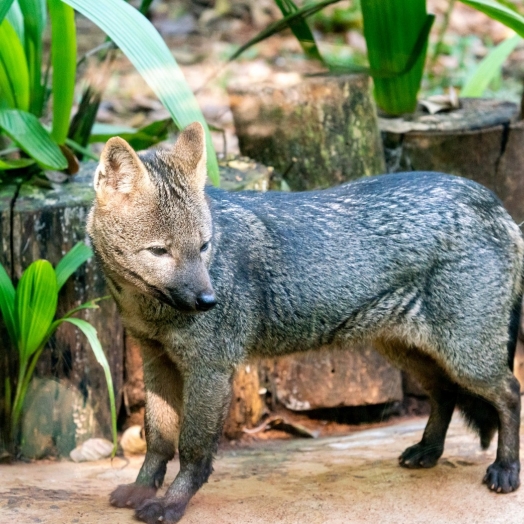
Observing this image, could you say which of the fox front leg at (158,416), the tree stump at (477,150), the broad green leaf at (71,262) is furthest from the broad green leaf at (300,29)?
the fox front leg at (158,416)

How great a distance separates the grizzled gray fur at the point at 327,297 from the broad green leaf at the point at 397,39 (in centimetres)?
155

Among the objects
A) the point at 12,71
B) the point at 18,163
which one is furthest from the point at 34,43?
the point at 18,163

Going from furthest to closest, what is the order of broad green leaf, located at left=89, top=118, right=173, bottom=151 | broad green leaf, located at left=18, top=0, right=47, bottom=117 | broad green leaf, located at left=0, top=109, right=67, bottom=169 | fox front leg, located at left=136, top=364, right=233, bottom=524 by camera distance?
1. broad green leaf, located at left=89, top=118, right=173, bottom=151
2. broad green leaf, located at left=18, top=0, right=47, bottom=117
3. broad green leaf, located at left=0, top=109, right=67, bottom=169
4. fox front leg, located at left=136, top=364, right=233, bottom=524

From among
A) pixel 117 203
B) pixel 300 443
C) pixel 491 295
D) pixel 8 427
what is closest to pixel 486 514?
pixel 491 295

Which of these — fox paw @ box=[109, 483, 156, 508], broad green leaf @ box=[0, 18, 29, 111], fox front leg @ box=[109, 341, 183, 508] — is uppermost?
broad green leaf @ box=[0, 18, 29, 111]

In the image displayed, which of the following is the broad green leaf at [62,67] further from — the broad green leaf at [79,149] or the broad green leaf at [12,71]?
the broad green leaf at [79,149]

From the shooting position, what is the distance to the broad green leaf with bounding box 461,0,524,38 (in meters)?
5.16

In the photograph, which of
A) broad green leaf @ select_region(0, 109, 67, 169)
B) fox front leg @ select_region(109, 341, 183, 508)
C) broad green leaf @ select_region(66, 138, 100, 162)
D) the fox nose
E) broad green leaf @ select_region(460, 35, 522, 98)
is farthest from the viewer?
broad green leaf @ select_region(460, 35, 522, 98)

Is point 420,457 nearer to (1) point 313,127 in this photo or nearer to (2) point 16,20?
(1) point 313,127

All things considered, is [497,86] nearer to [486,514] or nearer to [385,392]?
[385,392]

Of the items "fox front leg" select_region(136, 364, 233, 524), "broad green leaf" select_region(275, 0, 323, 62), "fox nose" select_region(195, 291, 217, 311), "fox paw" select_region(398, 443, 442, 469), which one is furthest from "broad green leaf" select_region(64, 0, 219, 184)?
"fox paw" select_region(398, 443, 442, 469)

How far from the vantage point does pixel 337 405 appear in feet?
21.4

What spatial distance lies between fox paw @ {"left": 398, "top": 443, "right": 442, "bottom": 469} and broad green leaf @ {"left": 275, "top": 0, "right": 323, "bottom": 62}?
10.2 feet

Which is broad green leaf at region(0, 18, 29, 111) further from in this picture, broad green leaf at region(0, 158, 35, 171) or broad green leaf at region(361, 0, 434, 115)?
broad green leaf at region(361, 0, 434, 115)
